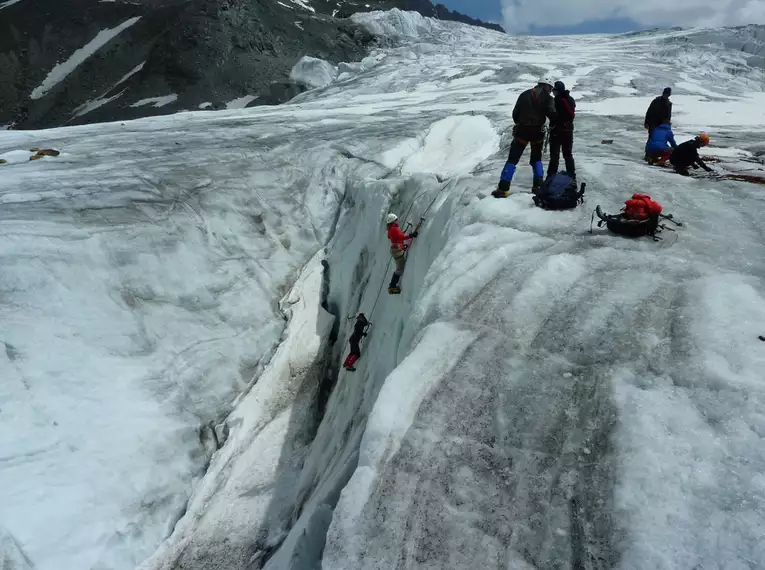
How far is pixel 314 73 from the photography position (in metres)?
43.6

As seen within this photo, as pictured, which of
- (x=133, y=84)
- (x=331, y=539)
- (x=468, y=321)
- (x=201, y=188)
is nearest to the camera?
(x=331, y=539)

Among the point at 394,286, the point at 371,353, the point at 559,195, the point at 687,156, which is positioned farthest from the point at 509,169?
the point at 371,353

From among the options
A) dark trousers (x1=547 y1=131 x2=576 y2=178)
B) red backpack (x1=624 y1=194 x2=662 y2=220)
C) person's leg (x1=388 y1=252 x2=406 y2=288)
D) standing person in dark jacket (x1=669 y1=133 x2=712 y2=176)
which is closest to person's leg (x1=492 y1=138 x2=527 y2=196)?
dark trousers (x1=547 y1=131 x2=576 y2=178)

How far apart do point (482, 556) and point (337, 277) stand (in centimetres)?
921

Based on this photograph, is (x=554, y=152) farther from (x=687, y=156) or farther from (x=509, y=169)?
(x=687, y=156)

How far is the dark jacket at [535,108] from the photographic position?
667cm

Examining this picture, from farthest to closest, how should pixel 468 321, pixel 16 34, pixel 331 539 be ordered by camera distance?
1. pixel 16 34
2. pixel 468 321
3. pixel 331 539

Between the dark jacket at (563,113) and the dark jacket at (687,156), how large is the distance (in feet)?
6.45

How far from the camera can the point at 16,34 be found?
52.3 m

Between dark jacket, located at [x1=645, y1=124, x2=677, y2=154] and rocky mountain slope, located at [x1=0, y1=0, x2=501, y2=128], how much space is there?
4126 centimetres

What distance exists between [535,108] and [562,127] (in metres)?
0.80

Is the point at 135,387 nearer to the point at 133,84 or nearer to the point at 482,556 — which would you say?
the point at 482,556

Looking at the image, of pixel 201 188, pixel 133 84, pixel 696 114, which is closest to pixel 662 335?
pixel 201 188

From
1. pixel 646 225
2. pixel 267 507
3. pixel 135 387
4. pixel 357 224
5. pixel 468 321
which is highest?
pixel 646 225
